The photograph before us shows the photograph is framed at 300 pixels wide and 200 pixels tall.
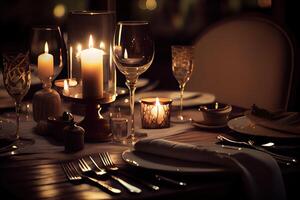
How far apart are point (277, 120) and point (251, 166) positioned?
1.16ft

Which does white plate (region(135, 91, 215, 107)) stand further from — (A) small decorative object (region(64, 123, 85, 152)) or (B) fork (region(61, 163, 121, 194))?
(B) fork (region(61, 163, 121, 194))

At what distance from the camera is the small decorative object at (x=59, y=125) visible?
142 cm

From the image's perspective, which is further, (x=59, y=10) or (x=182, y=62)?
(x=59, y=10)

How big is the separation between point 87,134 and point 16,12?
3.40 meters

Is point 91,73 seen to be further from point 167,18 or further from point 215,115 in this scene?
point 167,18

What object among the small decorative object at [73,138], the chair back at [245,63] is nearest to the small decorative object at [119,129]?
the small decorative object at [73,138]

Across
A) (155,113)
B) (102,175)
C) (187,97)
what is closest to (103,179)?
(102,175)

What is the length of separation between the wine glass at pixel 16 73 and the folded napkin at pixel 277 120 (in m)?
0.53

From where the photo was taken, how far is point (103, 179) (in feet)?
3.68

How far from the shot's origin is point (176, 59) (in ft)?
5.44

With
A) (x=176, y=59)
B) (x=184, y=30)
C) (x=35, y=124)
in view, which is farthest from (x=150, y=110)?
Answer: (x=184, y=30)

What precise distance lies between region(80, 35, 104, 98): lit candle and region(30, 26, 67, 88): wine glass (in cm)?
17

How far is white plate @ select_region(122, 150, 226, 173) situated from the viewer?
113 centimetres

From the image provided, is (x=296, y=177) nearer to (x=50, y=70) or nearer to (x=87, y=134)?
(x=87, y=134)
